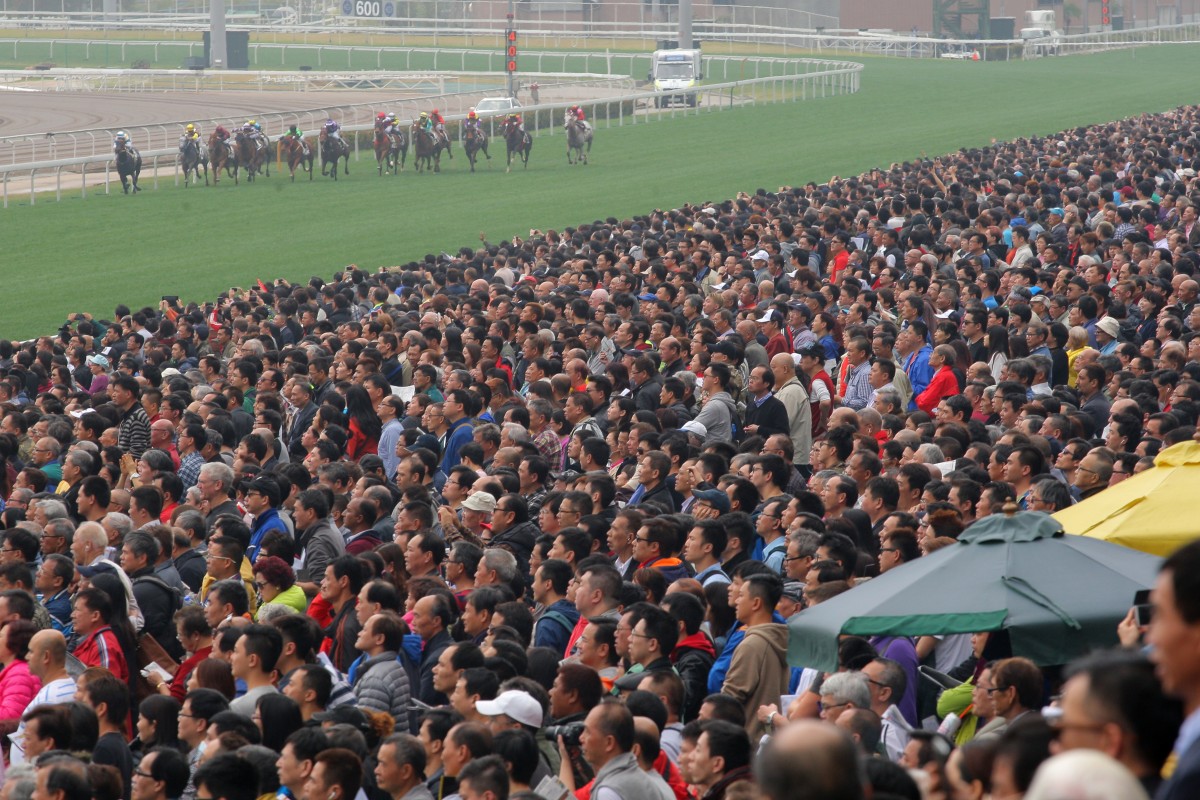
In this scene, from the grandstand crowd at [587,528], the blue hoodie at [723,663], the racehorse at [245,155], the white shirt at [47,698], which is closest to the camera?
the grandstand crowd at [587,528]

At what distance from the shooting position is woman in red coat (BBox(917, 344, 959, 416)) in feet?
38.1

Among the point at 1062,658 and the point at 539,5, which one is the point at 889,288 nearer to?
the point at 1062,658

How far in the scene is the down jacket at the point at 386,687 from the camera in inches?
270

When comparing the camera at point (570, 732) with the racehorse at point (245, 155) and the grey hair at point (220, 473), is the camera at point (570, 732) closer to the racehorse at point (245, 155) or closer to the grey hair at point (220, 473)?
the grey hair at point (220, 473)

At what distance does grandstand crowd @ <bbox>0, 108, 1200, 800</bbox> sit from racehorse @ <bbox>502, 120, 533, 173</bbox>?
21.7 m

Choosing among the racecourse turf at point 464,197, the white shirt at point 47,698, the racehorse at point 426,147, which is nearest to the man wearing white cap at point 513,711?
the white shirt at point 47,698

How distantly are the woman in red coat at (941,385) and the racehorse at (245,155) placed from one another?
1080 inches

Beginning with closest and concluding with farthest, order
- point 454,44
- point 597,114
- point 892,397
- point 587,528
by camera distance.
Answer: point 587,528 → point 892,397 → point 597,114 → point 454,44

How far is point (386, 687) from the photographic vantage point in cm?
691

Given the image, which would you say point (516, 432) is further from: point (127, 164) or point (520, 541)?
point (127, 164)

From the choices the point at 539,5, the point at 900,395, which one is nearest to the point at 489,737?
the point at 900,395

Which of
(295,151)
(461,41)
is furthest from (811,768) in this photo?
(461,41)

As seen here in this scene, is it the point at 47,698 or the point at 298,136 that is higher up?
the point at 298,136

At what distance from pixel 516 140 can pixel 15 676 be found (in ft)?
108
